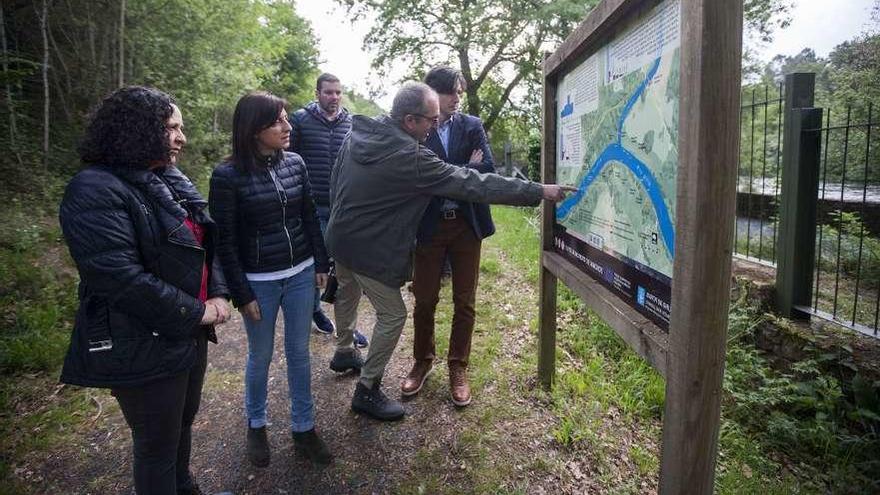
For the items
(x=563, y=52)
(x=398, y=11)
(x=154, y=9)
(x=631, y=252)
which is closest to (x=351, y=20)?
(x=398, y=11)

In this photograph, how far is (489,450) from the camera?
114 inches

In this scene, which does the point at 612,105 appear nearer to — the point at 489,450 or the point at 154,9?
the point at 489,450

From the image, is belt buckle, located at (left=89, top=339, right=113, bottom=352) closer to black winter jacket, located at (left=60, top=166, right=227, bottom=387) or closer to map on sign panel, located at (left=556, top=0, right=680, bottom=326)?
black winter jacket, located at (left=60, top=166, right=227, bottom=387)

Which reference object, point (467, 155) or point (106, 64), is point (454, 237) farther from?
point (106, 64)

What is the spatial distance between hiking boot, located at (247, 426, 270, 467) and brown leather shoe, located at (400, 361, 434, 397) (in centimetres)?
102

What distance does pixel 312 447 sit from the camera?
278 centimetres

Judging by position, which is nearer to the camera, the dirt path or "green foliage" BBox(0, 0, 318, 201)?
the dirt path

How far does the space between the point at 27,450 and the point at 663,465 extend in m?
3.65

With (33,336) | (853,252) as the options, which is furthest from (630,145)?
(33,336)

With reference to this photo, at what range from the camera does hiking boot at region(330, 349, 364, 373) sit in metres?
3.78

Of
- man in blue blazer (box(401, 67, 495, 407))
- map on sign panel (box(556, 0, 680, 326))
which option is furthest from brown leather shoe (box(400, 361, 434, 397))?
map on sign panel (box(556, 0, 680, 326))

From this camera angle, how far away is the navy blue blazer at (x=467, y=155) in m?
3.23

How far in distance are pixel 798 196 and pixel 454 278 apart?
2519mm

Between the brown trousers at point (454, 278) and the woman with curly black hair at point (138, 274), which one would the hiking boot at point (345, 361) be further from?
the woman with curly black hair at point (138, 274)
